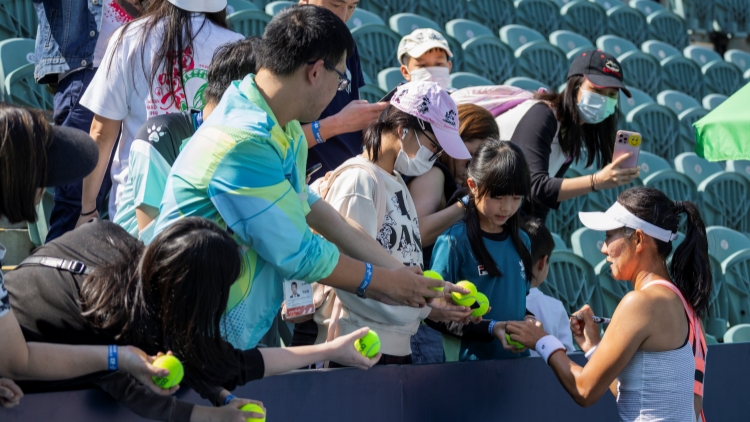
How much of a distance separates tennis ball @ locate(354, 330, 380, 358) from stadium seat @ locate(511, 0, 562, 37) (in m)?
7.78

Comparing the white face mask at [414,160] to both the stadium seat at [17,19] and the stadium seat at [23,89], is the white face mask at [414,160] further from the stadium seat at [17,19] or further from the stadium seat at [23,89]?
the stadium seat at [17,19]

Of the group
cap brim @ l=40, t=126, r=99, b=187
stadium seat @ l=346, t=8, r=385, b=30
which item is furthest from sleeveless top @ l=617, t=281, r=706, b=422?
stadium seat @ l=346, t=8, r=385, b=30

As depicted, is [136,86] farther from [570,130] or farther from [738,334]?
[738,334]

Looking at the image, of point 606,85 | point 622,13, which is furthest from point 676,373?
point 622,13

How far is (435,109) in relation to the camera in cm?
322

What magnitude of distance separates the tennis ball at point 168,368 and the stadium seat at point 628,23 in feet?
30.4

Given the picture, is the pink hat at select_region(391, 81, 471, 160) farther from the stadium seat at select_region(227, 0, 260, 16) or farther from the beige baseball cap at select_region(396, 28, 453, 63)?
the stadium seat at select_region(227, 0, 260, 16)

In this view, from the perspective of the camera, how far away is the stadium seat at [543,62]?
325 inches

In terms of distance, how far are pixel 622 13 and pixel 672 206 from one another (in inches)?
311

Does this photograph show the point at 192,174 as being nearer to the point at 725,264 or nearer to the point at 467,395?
the point at 467,395

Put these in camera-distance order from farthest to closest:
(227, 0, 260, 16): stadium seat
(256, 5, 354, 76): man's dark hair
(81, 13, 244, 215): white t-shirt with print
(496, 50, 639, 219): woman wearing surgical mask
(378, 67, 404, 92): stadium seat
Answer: (227, 0, 260, 16): stadium seat → (378, 67, 404, 92): stadium seat → (496, 50, 639, 219): woman wearing surgical mask → (81, 13, 244, 215): white t-shirt with print → (256, 5, 354, 76): man's dark hair

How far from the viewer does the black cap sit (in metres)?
4.23

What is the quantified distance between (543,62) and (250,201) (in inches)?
260

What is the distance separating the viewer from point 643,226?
3039 mm
